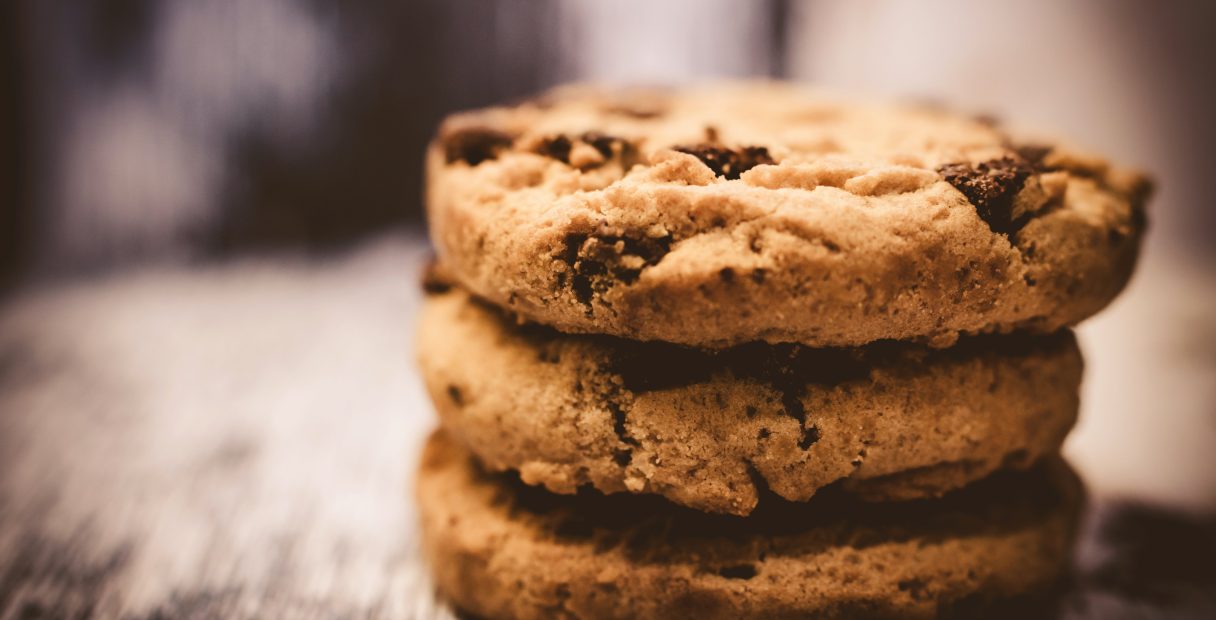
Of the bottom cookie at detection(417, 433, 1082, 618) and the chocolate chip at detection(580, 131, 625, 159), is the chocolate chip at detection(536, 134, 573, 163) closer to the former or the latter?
the chocolate chip at detection(580, 131, 625, 159)

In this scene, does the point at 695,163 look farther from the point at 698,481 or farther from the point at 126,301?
the point at 126,301

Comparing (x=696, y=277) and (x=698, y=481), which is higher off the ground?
(x=696, y=277)

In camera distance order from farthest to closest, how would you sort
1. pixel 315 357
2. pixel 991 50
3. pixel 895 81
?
pixel 895 81
pixel 991 50
pixel 315 357

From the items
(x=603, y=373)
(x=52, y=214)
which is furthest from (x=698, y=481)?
(x=52, y=214)

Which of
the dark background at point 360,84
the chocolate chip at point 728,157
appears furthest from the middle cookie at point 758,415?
the dark background at point 360,84

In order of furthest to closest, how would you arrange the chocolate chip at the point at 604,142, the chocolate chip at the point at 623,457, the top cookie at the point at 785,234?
1. the chocolate chip at the point at 604,142
2. the chocolate chip at the point at 623,457
3. the top cookie at the point at 785,234

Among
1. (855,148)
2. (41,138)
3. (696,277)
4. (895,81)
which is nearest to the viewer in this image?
(696,277)

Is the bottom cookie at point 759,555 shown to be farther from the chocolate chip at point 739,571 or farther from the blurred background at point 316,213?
the blurred background at point 316,213

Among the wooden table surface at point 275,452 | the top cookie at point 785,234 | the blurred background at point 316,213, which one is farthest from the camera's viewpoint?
the blurred background at point 316,213
